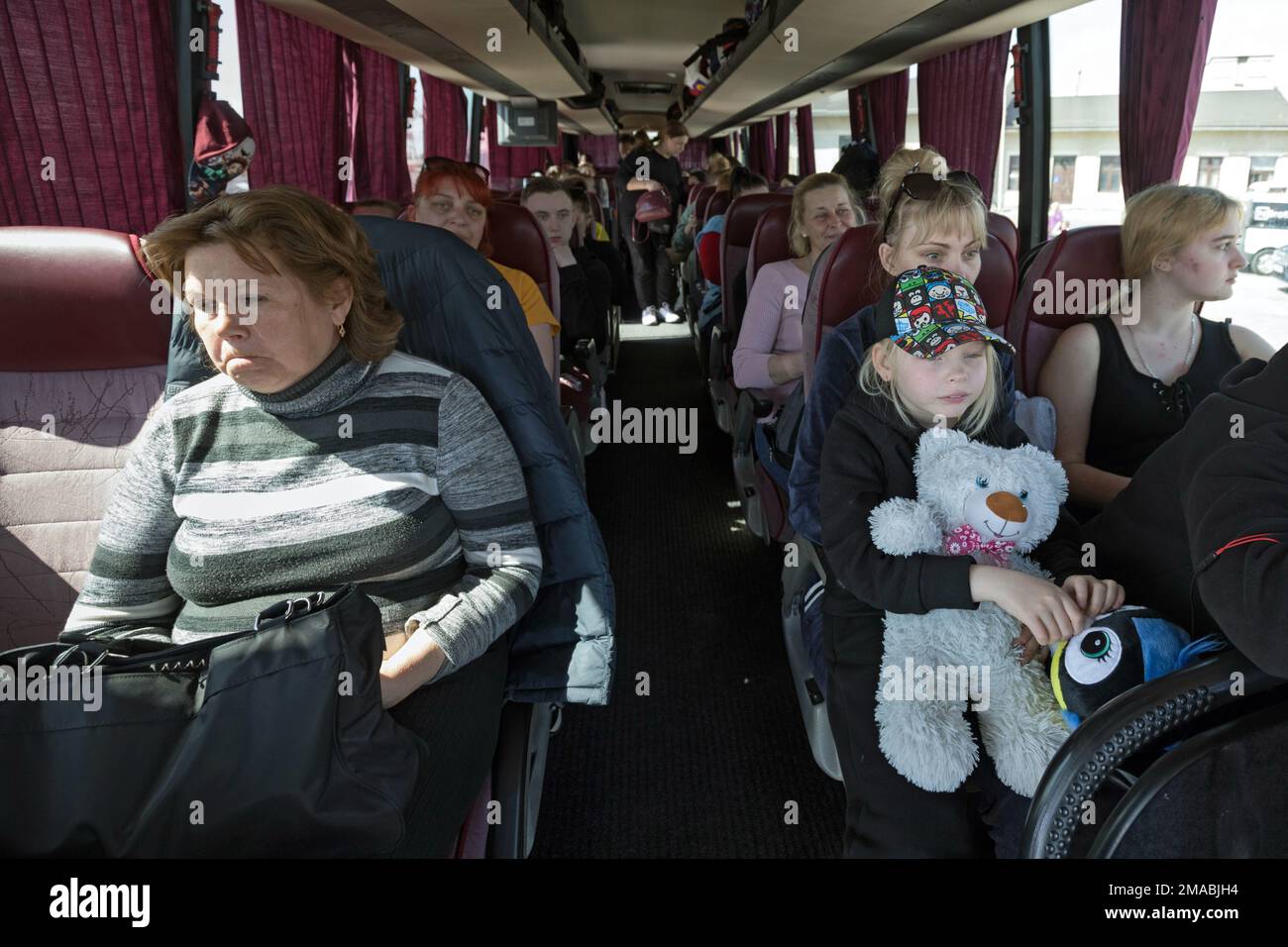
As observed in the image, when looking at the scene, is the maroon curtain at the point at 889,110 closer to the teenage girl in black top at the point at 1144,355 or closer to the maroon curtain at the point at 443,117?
the maroon curtain at the point at 443,117

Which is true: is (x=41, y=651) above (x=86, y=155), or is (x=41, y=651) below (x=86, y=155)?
below

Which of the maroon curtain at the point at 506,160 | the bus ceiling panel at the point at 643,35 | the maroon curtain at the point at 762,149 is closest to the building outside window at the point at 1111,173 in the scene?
the bus ceiling panel at the point at 643,35

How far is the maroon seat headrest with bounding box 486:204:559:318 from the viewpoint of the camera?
351 centimetres

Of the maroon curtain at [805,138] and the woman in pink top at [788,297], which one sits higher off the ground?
the maroon curtain at [805,138]

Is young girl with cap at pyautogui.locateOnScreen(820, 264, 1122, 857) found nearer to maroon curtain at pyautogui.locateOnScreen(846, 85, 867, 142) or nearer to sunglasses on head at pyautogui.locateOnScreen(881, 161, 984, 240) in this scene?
sunglasses on head at pyautogui.locateOnScreen(881, 161, 984, 240)

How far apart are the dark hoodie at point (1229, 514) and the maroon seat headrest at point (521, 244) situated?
2603 mm

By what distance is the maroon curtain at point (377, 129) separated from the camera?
19.1 feet

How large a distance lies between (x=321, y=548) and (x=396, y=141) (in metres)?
5.76

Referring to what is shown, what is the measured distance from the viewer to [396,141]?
6.45 m

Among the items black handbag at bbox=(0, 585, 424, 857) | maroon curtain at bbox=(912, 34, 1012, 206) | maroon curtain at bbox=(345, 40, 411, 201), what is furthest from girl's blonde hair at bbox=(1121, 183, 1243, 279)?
maroon curtain at bbox=(345, 40, 411, 201)

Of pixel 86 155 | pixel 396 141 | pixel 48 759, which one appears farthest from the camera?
pixel 396 141

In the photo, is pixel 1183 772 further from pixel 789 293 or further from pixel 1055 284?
pixel 789 293
